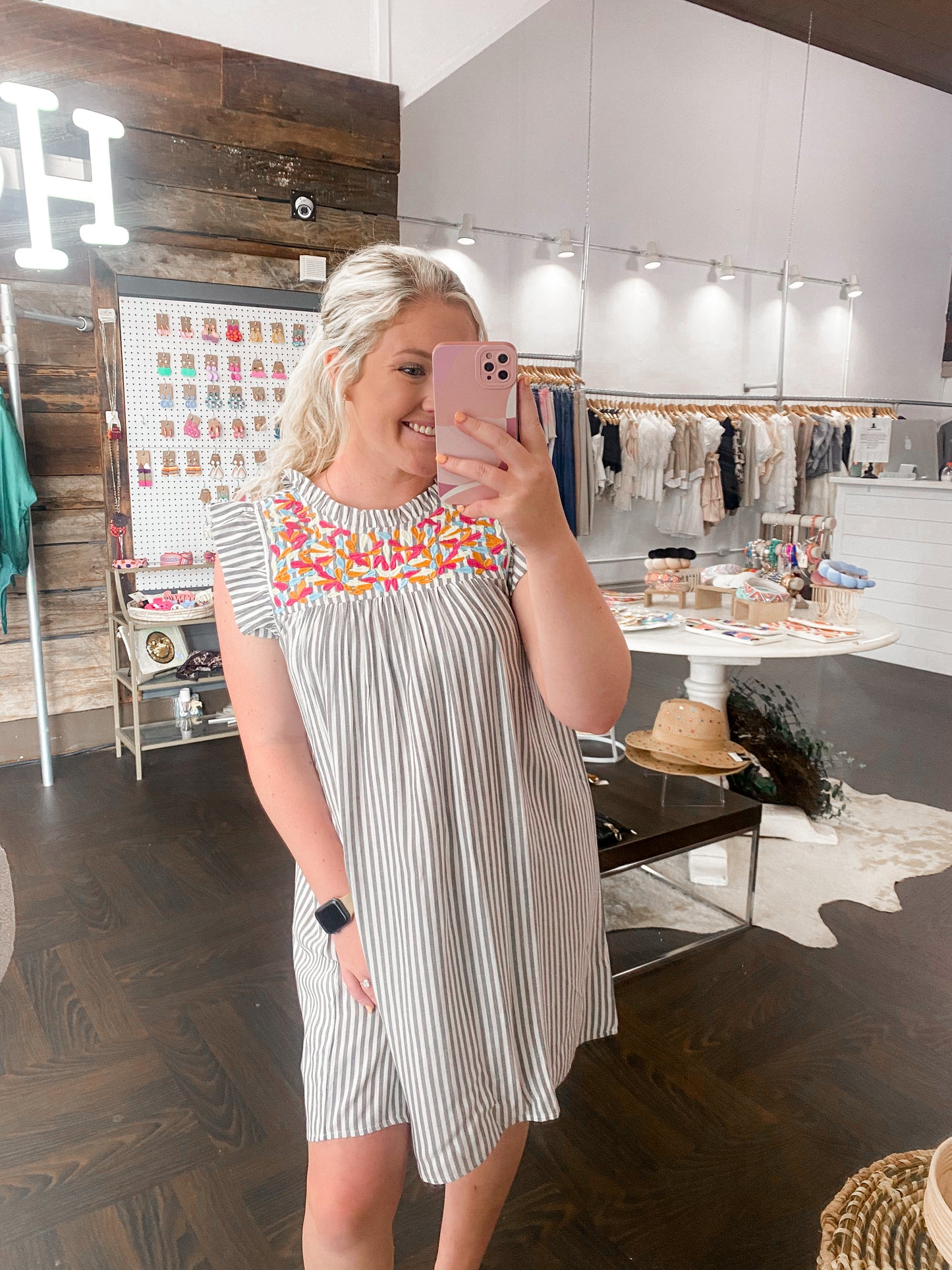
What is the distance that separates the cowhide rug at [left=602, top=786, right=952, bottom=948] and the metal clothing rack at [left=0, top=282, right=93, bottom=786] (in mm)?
2345

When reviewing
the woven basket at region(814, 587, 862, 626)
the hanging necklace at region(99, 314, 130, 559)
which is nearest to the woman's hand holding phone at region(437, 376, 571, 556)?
the woven basket at region(814, 587, 862, 626)

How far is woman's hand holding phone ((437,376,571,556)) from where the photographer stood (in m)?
0.78

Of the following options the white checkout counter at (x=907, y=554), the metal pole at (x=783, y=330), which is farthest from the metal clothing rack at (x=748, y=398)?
the white checkout counter at (x=907, y=554)

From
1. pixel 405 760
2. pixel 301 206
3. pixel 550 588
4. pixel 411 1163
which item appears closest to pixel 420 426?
pixel 550 588

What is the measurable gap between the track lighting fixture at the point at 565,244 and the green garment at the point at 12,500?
168 inches

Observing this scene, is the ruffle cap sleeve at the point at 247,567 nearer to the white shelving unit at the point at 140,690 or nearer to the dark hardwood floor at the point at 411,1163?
the dark hardwood floor at the point at 411,1163

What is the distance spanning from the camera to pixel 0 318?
335cm

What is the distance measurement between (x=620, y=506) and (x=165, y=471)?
359 centimetres

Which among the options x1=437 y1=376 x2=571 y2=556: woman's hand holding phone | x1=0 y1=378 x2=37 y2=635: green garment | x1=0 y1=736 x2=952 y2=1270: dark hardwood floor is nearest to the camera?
x1=437 y1=376 x2=571 y2=556: woman's hand holding phone

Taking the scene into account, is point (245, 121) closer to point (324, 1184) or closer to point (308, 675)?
point (308, 675)

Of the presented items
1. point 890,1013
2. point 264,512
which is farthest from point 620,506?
point 264,512

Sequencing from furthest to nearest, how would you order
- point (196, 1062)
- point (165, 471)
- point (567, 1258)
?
point (165, 471)
point (196, 1062)
point (567, 1258)

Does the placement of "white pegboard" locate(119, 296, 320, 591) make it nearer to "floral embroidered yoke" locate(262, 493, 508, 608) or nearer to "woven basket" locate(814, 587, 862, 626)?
"woven basket" locate(814, 587, 862, 626)

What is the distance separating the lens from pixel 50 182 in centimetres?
336
